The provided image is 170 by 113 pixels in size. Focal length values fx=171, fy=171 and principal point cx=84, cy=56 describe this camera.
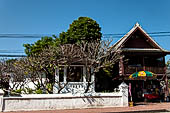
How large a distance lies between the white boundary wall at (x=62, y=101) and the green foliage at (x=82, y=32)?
8447 millimetres

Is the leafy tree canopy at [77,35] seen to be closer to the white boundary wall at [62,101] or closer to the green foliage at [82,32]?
the green foliage at [82,32]

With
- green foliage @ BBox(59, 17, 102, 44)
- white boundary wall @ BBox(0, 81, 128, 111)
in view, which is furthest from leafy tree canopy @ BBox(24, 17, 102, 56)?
white boundary wall @ BBox(0, 81, 128, 111)

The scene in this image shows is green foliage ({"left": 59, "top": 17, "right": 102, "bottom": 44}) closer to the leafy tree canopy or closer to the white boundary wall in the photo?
the leafy tree canopy

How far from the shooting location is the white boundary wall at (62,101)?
1101 centimetres

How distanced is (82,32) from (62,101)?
975 cm

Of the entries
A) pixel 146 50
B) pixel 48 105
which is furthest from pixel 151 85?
pixel 48 105

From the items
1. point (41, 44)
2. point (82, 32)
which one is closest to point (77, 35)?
point (82, 32)

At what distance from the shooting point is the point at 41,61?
1319cm

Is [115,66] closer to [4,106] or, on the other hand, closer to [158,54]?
[158,54]

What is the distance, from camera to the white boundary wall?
11.0 meters

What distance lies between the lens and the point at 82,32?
19438 mm

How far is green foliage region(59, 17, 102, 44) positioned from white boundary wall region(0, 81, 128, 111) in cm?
845

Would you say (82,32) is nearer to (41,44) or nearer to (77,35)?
(77,35)

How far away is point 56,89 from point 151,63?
39.9 ft
